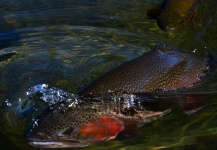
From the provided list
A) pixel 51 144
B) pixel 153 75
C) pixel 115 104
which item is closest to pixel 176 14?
pixel 153 75

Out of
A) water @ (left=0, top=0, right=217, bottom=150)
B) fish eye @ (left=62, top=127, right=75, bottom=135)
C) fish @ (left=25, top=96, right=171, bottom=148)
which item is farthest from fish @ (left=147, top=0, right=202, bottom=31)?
fish eye @ (left=62, top=127, right=75, bottom=135)

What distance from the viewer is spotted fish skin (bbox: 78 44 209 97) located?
3.14 m

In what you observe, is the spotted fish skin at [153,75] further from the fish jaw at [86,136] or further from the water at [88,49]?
the fish jaw at [86,136]

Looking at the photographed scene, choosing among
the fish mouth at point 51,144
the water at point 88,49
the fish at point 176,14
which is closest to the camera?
the fish mouth at point 51,144

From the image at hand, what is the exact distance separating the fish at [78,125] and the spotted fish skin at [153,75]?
17 centimetres

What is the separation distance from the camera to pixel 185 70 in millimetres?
3385

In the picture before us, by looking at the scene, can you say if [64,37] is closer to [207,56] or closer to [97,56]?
[97,56]

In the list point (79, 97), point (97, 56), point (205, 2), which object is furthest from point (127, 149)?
point (205, 2)

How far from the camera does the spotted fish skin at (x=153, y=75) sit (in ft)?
10.3

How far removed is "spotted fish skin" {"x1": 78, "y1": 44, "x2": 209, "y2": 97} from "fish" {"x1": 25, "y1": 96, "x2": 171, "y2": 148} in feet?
0.55

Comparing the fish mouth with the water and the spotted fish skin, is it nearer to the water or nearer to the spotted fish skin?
the water

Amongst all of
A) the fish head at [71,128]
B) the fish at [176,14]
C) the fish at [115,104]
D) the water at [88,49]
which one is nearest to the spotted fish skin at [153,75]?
the fish at [115,104]

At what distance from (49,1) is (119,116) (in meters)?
3.14

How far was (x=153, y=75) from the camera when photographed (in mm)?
3238
